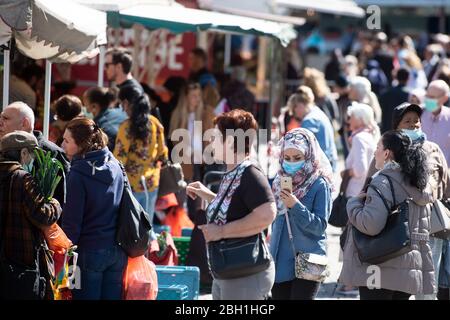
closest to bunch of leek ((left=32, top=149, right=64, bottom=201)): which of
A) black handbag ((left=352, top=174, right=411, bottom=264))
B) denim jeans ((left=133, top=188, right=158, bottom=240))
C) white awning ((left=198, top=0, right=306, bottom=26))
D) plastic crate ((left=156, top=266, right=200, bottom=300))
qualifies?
plastic crate ((left=156, top=266, right=200, bottom=300))

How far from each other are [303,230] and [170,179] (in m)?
3.76

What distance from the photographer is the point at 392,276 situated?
7.38m

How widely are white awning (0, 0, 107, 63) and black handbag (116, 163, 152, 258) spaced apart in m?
1.51

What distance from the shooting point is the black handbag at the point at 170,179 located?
1093 centimetres

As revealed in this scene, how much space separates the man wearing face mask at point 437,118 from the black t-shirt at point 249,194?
5.05m

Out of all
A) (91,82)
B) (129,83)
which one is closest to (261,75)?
(91,82)

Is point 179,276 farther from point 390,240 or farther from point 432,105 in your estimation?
point 432,105

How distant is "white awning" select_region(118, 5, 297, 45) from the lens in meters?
11.4

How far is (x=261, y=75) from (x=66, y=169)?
604 inches

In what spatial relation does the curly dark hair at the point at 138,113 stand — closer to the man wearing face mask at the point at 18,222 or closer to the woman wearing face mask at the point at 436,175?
the woman wearing face mask at the point at 436,175

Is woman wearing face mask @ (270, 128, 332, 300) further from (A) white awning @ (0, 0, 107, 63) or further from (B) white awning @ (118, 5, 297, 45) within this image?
(B) white awning @ (118, 5, 297, 45)

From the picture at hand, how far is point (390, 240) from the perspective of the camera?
7.30m

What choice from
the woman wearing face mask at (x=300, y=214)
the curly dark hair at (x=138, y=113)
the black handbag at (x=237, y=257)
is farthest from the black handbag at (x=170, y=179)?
the black handbag at (x=237, y=257)
